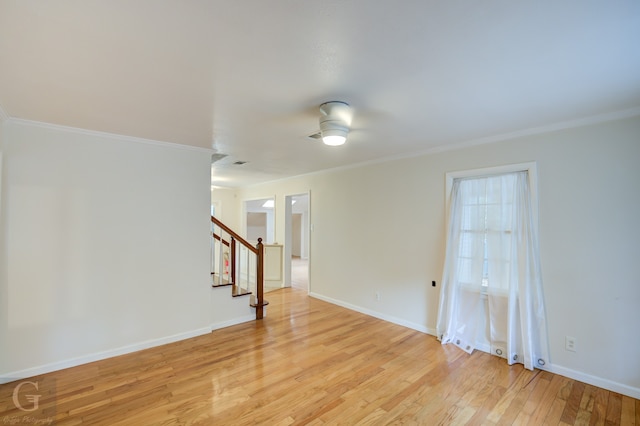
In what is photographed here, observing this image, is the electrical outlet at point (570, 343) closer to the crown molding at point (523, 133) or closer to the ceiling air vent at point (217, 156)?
the crown molding at point (523, 133)

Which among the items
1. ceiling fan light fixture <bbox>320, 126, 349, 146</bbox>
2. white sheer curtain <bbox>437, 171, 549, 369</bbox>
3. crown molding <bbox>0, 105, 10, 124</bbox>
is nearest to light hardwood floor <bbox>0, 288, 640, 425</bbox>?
white sheer curtain <bbox>437, 171, 549, 369</bbox>

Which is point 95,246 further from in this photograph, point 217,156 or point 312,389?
point 312,389

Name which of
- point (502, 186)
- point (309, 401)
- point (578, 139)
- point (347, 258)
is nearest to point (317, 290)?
point (347, 258)

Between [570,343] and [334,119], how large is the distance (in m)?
3.03

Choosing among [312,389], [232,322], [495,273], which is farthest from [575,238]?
[232,322]

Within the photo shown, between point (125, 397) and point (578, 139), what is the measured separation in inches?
181

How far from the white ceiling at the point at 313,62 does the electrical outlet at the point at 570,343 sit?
6.74 ft

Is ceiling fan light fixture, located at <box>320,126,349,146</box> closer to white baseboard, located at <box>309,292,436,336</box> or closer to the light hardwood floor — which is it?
the light hardwood floor

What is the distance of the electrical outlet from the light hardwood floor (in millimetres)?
289

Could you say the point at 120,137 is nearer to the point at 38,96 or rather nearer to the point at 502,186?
the point at 38,96

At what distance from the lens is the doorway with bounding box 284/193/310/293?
6.40 m

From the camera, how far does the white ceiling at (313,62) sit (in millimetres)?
1311

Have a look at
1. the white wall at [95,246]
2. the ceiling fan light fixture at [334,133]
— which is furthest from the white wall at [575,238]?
the white wall at [95,246]

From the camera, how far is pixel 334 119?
2332mm
